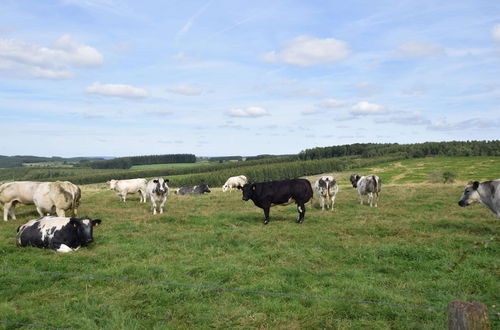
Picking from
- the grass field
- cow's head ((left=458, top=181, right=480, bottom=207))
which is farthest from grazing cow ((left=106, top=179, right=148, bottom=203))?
cow's head ((left=458, top=181, right=480, bottom=207))

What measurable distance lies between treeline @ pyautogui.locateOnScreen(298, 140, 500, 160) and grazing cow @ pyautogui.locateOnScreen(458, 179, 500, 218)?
12338 cm

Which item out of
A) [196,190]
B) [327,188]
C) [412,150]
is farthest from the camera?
[412,150]

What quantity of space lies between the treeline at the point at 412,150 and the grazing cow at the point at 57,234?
133954 millimetres

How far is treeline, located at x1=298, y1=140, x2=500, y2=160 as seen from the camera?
120012 millimetres

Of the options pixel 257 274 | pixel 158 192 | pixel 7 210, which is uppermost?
pixel 158 192

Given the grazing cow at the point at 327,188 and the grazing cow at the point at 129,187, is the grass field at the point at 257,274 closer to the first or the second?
the grazing cow at the point at 327,188

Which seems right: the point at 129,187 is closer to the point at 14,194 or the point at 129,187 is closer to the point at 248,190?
the point at 14,194

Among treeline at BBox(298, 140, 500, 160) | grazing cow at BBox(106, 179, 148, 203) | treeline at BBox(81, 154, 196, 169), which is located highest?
treeline at BBox(298, 140, 500, 160)

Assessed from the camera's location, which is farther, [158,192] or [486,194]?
[158,192]

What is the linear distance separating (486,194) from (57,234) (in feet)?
51.1

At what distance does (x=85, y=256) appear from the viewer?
34.5 ft

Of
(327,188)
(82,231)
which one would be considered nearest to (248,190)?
(327,188)

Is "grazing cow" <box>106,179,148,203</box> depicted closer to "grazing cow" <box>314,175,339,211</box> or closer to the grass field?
the grass field

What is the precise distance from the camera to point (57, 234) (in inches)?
448
